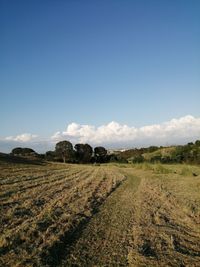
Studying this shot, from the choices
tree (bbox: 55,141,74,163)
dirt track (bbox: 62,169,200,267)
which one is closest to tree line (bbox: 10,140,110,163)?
tree (bbox: 55,141,74,163)

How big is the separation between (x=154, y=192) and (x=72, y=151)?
85.7 metres

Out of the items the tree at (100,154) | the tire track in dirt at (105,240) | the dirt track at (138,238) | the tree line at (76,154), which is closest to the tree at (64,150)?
the tree line at (76,154)

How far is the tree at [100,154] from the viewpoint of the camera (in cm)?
10205

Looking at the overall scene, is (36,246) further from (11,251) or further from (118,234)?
(118,234)

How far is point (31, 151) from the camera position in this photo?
116062 mm

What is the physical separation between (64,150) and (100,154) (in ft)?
35.7

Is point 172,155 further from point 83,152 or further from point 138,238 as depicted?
point 138,238

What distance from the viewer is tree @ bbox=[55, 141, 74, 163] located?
10619 cm

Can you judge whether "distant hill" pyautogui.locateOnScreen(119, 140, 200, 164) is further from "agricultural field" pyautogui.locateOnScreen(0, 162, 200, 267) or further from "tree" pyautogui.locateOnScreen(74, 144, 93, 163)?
"agricultural field" pyautogui.locateOnScreen(0, 162, 200, 267)

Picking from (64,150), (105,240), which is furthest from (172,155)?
(105,240)

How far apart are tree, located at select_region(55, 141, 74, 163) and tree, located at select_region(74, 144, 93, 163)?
177cm

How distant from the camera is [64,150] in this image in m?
107

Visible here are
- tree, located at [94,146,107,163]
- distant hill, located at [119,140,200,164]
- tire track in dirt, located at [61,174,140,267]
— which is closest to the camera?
tire track in dirt, located at [61,174,140,267]

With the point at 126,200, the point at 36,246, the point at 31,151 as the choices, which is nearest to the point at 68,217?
the point at 36,246
